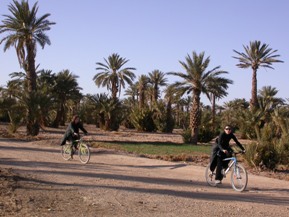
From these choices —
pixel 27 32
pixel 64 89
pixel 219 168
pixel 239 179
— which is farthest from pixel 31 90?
pixel 239 179

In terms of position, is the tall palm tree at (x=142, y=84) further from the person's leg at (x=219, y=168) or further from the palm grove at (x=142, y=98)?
the person's leg at (x=219, y=168)

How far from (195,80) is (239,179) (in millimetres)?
24862

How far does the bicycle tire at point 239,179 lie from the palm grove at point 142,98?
6415mm

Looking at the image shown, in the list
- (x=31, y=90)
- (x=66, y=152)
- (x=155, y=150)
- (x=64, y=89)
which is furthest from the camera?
(x=64, y=89)

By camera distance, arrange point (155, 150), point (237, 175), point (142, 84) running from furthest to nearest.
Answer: point (142, 84)
point (155, 150)
point (237, 175)

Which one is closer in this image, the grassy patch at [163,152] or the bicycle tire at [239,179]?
the bicycle tire at [239,179]

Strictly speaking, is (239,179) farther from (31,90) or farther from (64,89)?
(64,89)

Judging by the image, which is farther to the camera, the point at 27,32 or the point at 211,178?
the point at 27,32

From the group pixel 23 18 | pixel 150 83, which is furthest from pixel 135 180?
pixel 150 83

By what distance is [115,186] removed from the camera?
10.3 meters

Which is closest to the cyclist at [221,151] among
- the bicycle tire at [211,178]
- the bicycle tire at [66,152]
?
the bicycle tire at [211,178]

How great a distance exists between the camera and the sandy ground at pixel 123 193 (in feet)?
25.7

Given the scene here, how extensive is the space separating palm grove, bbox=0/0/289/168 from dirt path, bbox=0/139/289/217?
5.91m

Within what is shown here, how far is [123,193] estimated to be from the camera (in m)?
9.43
